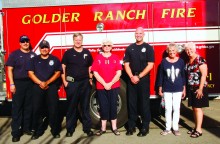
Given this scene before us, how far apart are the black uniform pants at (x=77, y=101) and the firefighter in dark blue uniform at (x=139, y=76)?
2.51 ft

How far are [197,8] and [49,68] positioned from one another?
305 centimetres

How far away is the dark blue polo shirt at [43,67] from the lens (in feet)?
A: 17.9

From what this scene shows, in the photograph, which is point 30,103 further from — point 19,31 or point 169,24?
point 169,24

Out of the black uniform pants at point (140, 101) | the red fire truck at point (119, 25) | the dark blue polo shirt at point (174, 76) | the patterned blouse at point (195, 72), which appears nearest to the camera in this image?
the patterned blouse at point (195, 72)

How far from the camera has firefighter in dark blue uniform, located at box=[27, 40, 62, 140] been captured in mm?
5430

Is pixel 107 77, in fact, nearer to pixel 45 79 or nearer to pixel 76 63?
pixel 76 63

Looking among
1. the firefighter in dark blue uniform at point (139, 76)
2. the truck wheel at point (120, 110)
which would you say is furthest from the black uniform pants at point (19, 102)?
the firefighter in dark blue uniform at point (139, 76)

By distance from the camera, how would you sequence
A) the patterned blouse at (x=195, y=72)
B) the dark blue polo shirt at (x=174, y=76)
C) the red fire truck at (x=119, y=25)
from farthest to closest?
the red fire truck at (x=119, y=25), the dark blue polo shirt at (x=174, y=76), the patterned blouse at (x=195, y=72)

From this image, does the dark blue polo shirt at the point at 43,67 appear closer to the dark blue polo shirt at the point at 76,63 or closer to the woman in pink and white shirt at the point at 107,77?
the dark blue polo shirt at the point at 76,63

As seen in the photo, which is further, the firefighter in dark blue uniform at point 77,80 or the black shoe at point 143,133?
the black shoe at point 143,133

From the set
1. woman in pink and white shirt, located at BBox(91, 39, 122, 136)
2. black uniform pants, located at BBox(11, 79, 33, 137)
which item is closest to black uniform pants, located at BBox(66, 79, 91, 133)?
woman in pink and white shirt, located at BBox(91, 39, 122, 136)

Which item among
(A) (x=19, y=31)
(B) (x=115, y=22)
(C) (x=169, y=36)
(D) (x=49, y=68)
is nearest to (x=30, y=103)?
(D) (x=49, y=68)

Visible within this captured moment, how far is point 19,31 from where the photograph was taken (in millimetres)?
6383

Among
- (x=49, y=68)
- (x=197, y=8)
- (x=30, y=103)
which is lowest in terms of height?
(x=30, y=103)
